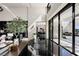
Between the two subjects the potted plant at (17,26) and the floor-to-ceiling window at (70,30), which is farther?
the potted plant at (17,26)

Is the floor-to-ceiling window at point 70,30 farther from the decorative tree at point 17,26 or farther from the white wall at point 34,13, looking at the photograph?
the decorative tree at point 17,26

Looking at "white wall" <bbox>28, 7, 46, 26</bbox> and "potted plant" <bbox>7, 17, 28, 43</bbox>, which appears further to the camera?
"white wall" <bbox>28, 7, 46, 26</bbox>

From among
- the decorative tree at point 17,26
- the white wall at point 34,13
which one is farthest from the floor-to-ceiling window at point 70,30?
the decorative tree at point 17,26

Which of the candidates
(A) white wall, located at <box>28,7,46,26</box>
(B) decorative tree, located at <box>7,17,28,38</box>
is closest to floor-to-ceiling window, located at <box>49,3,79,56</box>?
(A) white wall, located at <box>28,7,46,26</box>

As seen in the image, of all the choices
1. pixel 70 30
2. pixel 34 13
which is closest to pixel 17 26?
pixel 34 13

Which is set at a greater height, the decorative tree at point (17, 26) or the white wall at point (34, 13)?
the white wall at point (34, 13)

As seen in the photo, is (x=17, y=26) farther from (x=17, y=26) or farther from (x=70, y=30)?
(x=70, y=30)

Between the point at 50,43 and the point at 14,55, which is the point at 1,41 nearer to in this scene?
the point at 14,55

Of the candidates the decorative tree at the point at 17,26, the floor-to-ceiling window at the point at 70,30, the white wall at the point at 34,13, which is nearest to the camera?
the floor-to-ceiling window at the point at 70,30

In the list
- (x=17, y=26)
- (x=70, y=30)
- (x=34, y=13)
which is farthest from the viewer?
(x=34, y=13)

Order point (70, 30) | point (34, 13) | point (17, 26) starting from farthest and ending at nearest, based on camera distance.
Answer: point (34, 13), point (70, 30), point (17, 26)

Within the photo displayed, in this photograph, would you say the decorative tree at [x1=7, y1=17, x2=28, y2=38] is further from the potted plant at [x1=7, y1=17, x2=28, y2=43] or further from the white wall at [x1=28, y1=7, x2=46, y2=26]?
the white wall at [x1=28, y1=7, x2=46, y2=26]

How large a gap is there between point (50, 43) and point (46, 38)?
0.33m

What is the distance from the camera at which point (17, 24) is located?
7.88 feet
